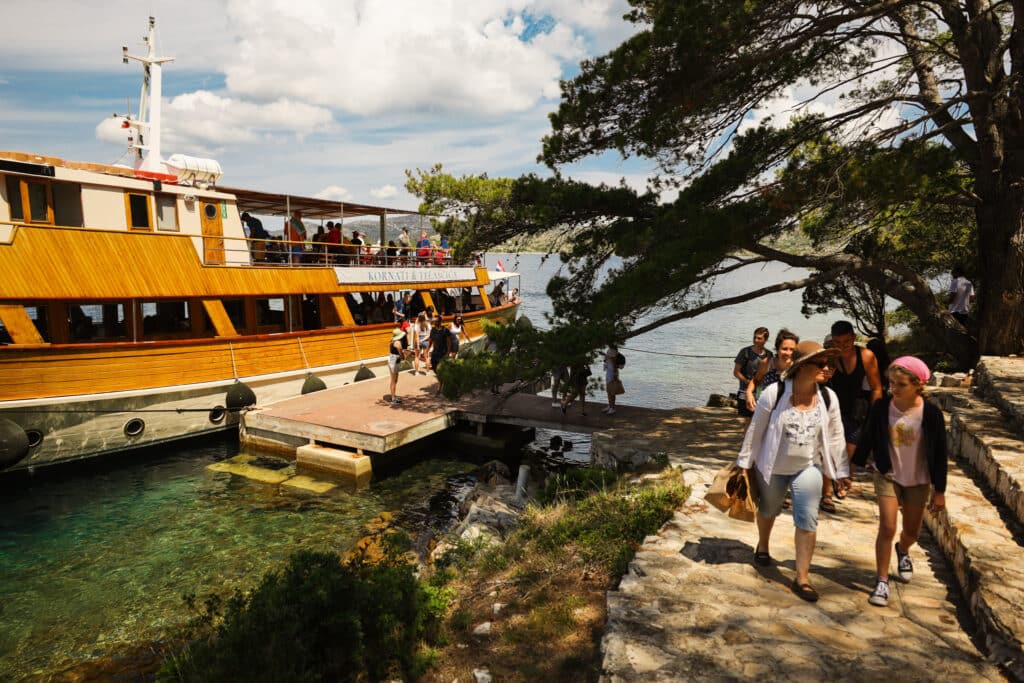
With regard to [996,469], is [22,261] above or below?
above

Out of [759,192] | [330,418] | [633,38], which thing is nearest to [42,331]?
[330,418]

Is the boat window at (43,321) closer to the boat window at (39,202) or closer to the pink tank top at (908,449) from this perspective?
the boat window at (39,202)

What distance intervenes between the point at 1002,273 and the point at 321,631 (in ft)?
40.0

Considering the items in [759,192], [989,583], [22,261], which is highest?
[759,192]

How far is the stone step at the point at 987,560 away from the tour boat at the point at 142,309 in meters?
12.0

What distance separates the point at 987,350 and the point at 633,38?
340 inches

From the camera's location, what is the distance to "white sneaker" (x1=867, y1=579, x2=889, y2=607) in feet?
14.8

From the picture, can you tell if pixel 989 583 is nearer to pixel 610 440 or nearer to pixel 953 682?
pixel 953 682

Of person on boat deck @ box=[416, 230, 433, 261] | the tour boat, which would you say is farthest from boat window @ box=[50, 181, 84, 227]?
person on boat deck @ box=[416, 230, 433, 261]

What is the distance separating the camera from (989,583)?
417 centimetres

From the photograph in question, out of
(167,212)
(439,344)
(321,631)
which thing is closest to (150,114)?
(167,212)

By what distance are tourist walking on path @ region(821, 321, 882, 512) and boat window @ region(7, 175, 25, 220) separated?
1564cm

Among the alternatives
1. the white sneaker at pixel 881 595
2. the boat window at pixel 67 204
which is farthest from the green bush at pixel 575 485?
the boat window at pixel 67 204

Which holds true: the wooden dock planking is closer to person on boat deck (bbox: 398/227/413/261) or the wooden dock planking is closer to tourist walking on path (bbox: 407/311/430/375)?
tourist walking on path (bbox: 407/311/430/375)
